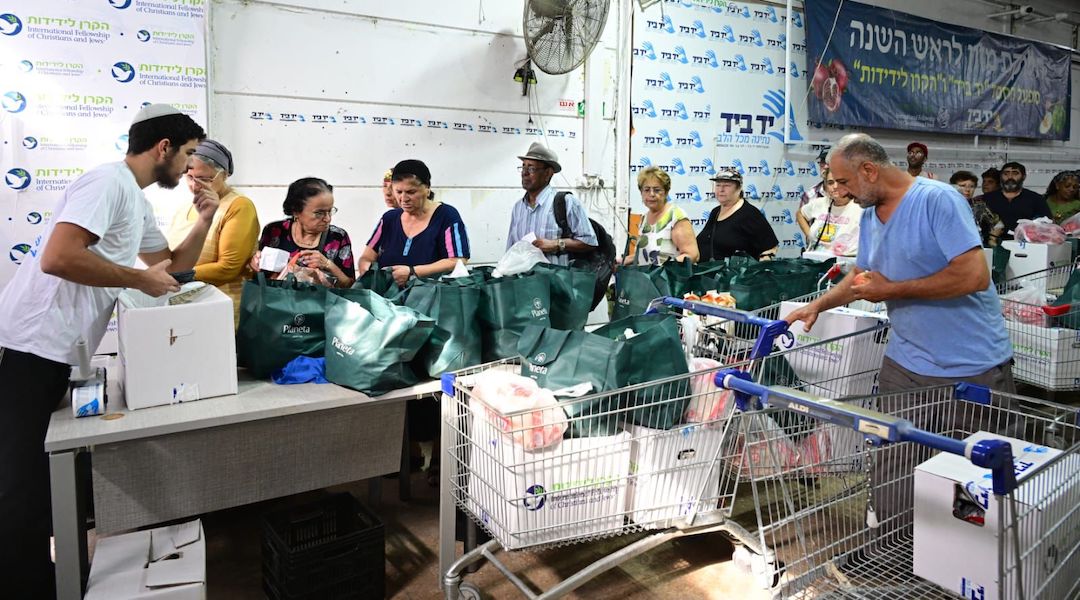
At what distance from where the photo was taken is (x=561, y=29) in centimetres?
501

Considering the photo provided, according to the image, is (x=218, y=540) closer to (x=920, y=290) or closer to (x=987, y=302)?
(x=920, y=290)

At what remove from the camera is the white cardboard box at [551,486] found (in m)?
2.03

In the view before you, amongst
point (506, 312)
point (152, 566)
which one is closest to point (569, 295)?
point (506, 312)

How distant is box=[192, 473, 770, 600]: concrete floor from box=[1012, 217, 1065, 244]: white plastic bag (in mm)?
4026

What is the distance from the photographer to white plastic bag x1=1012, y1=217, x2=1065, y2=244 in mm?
5324

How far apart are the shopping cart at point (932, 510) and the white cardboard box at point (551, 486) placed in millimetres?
455

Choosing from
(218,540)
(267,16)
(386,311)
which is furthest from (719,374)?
(267,16)

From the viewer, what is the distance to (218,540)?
9.96 feet

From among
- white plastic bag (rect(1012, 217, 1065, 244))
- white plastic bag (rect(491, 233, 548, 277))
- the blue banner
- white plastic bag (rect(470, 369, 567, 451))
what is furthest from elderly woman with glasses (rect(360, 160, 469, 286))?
the blue banner

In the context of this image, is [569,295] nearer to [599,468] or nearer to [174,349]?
[599,468]

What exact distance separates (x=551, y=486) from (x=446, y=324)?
0.83 meters

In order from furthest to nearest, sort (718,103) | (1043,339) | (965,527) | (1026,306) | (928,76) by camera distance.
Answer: (928,76) < (718,103) < (1026,306) < (1043,339) < (965,527)

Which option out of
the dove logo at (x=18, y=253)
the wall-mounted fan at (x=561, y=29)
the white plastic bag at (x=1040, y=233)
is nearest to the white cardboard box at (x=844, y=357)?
the wall-mounted fan at (x=561, y=29)

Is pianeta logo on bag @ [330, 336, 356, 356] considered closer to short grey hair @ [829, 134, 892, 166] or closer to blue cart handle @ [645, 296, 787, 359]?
blue cart handle @ [645, 296, 787, 359]
